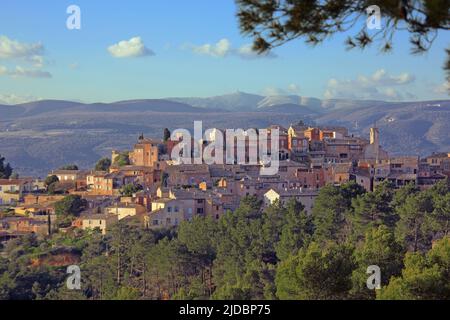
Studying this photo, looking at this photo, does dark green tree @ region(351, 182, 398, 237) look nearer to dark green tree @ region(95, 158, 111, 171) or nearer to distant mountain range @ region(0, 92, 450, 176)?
dark green tree @ region(95, 158, 111, 171)

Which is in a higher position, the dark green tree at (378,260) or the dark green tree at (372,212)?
the dark green tree at (378,260)

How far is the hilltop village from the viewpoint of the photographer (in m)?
40.3

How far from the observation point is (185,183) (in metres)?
45.3

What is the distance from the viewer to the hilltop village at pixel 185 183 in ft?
132

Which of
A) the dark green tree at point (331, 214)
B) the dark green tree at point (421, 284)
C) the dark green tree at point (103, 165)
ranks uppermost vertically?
the dark green tree at point (421, 284)

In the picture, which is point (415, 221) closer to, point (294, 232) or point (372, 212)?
point (372, 212)

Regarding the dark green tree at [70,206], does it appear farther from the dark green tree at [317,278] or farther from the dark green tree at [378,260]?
the dark green tree at [317,278]

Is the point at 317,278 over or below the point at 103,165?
over

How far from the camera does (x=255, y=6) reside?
11297mm

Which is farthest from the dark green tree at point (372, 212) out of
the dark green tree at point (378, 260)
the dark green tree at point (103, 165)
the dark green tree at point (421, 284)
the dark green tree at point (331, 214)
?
the dark green tree at point (103, 165)

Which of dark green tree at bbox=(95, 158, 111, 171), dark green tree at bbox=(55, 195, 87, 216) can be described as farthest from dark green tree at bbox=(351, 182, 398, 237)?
dark green tree at bbox=(95, 158, 111, 171)

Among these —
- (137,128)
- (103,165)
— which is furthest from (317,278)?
(137,128)

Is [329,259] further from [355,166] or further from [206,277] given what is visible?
[355,166]
